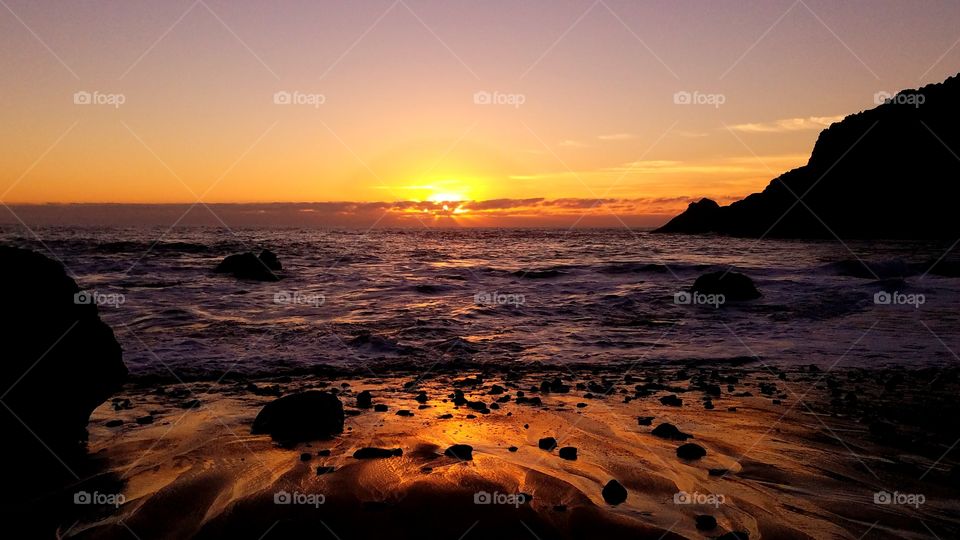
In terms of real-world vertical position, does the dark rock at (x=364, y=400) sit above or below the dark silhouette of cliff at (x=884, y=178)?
below

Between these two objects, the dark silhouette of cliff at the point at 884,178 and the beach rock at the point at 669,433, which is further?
the dark silhouette of cliff at the point at 884,178

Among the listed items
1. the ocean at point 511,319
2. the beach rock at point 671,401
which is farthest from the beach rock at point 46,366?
the beach rock at point 671,401

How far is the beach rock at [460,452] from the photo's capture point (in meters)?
5.81

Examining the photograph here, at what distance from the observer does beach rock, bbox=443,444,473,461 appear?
581 cm

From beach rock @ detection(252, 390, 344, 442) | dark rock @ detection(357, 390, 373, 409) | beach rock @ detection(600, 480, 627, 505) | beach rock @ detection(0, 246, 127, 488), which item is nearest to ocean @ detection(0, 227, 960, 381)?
beach rock @ detection(0, 246, 127, 488)

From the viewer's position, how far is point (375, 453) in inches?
231

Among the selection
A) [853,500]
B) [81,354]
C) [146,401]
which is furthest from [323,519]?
[146,401]

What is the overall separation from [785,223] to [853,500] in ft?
275

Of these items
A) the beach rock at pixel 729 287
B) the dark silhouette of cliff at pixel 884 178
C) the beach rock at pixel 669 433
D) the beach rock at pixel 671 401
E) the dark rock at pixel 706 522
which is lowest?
the beach rock at pixel 671 401

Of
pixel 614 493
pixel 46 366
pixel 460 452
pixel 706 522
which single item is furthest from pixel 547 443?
pixel 46 366

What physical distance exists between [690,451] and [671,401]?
240 centimetres

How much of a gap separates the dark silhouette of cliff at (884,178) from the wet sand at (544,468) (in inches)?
2725

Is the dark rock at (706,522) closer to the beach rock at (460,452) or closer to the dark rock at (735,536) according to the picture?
the dark rock at (735,536)

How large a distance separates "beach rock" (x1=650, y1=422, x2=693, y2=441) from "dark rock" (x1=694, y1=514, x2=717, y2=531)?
218 cm
